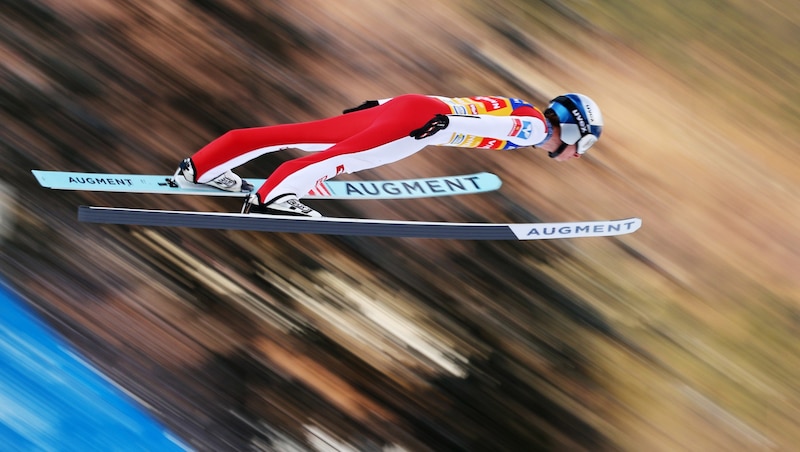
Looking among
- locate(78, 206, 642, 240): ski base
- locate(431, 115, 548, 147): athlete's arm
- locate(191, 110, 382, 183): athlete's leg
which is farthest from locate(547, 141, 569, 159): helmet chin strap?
locate(191, 110, 382, 183): athlete's leg

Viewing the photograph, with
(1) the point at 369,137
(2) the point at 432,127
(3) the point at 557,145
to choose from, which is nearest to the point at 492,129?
(2) the point at 432,127

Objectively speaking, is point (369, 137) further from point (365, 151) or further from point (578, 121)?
point (578, 121)

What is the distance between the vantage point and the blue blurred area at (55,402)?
10.5 ft

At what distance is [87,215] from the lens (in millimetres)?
2818

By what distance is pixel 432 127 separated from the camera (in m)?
2.88

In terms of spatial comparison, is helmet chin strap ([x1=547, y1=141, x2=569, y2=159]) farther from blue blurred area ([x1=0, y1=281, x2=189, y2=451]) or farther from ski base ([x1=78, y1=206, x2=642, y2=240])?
blue blurred area ([x1=0, y1=281, x2=189, y2=451])

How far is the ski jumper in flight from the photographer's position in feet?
9.35

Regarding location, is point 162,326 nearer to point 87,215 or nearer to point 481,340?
point 87,215

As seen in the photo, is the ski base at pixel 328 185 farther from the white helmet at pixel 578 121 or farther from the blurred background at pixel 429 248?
the white helmet at pixel 578 121

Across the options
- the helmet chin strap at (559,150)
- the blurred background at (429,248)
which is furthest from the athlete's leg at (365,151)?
the blurred background at (429,248)

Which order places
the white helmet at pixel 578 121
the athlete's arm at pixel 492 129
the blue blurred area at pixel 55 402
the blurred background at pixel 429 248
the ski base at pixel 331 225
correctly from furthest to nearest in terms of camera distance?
the blurred background at pixel 429 248 → the blue blurred area at pixel 55 402 → the white helmet at pixel 578 121 → the athlete's arm at pixel 492 129 → the ski base at pixel 331 225

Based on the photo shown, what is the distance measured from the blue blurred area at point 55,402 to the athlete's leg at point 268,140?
1018 mm

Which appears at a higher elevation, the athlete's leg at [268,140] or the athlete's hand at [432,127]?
the athlete's hand at [432,127]

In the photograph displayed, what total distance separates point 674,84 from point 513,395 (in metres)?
1.91
